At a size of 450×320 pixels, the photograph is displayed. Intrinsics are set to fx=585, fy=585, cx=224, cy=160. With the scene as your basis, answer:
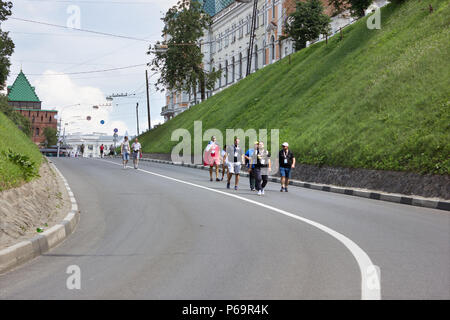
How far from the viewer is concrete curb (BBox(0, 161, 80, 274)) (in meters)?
7.20

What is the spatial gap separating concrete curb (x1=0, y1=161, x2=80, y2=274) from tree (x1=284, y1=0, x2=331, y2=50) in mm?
47826

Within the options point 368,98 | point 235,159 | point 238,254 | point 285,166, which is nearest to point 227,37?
point 368,98

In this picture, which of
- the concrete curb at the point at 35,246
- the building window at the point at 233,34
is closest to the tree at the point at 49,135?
the building window at the point at 233,34

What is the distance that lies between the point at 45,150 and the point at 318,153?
2883 inches

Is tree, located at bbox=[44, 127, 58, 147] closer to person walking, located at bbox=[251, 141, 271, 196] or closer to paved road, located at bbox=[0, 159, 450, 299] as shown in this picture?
person walking, located at bbox=[251, 141, 271, 196]

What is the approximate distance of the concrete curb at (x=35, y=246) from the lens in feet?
23.6

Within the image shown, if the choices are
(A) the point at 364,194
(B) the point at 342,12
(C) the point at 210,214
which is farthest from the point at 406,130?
(B) the point at 342,12

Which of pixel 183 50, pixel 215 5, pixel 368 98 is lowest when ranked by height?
pixel 368 98

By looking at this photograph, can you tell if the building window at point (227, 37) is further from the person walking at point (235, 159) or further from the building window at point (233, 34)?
the person walking at point (235, 159)

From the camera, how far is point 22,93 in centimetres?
16450

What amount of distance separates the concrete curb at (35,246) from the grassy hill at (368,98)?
38.5 feet

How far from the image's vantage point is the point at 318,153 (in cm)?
2675

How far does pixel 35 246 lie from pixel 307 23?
168ft

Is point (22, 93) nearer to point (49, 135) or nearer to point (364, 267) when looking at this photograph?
point (49, 135)
